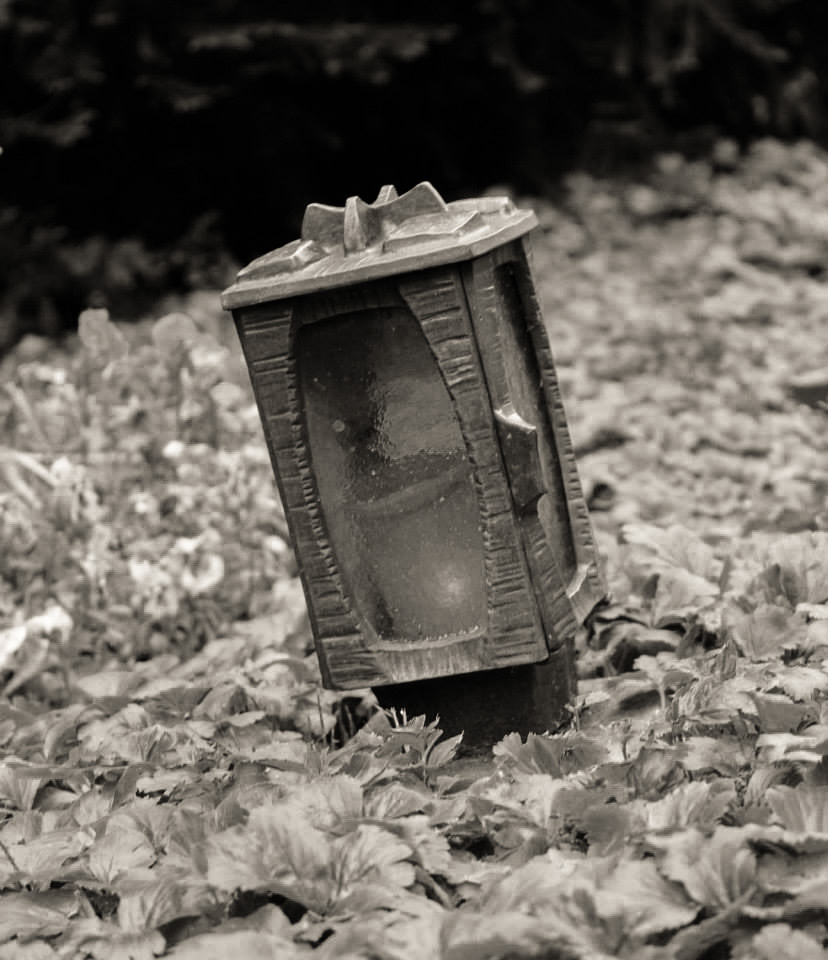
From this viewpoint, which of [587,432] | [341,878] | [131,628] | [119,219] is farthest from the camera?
[119,219]

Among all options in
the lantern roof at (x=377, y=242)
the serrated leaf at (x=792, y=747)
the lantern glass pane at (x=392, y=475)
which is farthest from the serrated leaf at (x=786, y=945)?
the lantern roof at (x=377, y=242)

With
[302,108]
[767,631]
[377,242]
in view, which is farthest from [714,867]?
A: [302,108]

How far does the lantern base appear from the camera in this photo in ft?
7.35

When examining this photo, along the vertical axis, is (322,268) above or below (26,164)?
below

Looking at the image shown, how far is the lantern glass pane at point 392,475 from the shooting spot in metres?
2.15

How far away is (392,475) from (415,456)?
0.16 ft

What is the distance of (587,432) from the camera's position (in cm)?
421

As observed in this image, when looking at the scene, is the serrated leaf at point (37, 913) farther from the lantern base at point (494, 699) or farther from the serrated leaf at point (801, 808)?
the serrated leaf at point (801, 808)

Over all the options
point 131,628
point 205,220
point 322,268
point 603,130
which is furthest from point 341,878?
point 603,130

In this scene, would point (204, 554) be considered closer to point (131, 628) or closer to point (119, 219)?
point (131, 628)

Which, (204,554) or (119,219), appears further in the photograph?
(119,219)

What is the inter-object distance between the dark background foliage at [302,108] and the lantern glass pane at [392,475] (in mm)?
3730

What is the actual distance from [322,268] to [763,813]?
0.99 metres

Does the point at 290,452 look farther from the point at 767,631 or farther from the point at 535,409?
the point at 767,631
